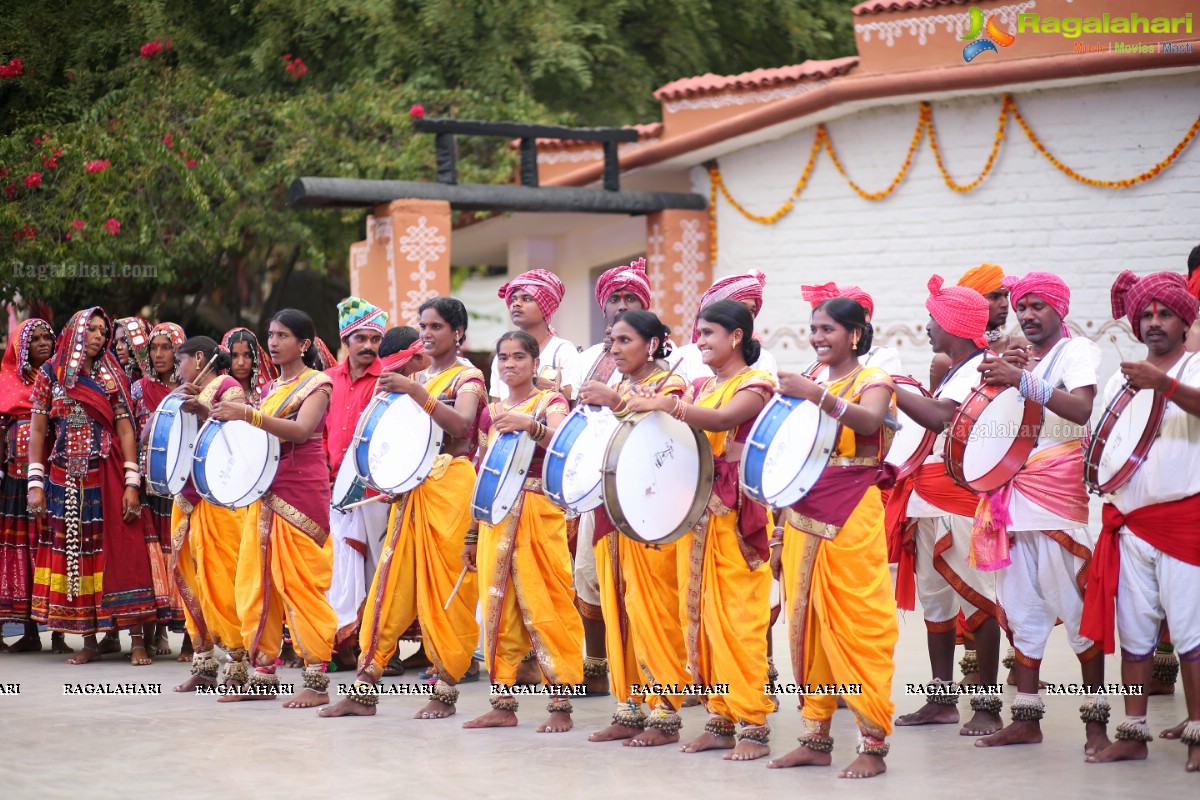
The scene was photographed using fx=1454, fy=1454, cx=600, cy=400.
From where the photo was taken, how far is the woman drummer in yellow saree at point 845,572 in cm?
551

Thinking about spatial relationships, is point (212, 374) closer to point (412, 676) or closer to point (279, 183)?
point (412, 676)

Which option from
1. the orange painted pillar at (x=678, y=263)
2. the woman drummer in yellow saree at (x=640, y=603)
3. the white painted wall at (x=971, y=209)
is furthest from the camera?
the orange painted pillar at (x=678, y=263)

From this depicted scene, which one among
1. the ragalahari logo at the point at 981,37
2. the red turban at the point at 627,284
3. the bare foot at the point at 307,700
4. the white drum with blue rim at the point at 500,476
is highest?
the ragalahari logo at the point at 981,37

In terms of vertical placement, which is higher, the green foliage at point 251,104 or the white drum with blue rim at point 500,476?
the green foliage at point 251,104

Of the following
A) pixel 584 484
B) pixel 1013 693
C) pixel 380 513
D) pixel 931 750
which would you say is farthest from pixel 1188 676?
pixel 380 513

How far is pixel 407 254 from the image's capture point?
1144 cm

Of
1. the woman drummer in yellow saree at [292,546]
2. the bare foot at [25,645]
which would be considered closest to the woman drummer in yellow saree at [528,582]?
the woman drummer in yellow saree at [292,546]

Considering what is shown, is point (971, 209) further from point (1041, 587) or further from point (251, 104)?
point (251, 104)

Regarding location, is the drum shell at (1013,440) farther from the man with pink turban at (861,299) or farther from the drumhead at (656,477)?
the drumhead at (656,477)

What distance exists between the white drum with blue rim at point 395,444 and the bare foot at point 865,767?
7.47 ft

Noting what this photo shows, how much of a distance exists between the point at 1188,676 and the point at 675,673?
199cm

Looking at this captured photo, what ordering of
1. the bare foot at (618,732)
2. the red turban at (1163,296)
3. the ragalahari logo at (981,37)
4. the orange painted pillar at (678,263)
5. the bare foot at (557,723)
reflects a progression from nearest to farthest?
the red turban at (1163,296) < the bare foot at (618,732) < the bare foot at (557,723) < the ragalahari logo at (981,37) < the orange painted pillar at (678,263)

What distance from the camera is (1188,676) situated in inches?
218

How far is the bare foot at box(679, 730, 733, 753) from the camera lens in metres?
5.93
